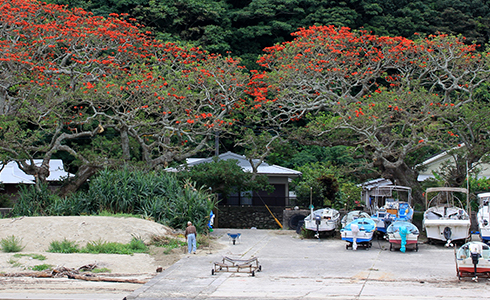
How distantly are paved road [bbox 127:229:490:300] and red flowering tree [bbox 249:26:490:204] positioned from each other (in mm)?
6160

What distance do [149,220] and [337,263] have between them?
7612 mm

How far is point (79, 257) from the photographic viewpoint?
600 inches

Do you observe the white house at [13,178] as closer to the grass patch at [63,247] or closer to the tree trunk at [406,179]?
the grass patch at [63,247]

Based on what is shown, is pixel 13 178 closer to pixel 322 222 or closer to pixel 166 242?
pixel 166 242

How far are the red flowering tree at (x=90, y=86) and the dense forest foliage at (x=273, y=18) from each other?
9817 millimetres

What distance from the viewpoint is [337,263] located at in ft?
49.7

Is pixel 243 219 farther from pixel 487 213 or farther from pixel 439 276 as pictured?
pixel 439 276

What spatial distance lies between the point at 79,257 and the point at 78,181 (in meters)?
9.36

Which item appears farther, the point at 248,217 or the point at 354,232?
the point at 248,217

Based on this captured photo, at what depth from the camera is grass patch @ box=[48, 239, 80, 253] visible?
15961 millimetres

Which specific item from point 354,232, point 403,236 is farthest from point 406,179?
point 354,232

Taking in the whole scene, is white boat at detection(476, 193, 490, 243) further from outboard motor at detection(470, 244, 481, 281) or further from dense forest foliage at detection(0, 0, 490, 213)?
outboard motor at detection(470, 244, 481, 281)

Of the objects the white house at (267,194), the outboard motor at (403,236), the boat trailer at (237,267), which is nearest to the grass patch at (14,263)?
the boat trailer at (237,267)

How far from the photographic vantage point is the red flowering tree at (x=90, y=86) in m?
22.5
